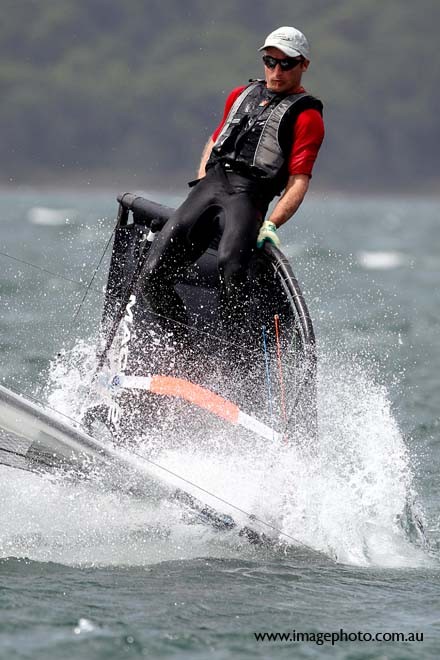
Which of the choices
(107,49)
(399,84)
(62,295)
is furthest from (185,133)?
(62,295)

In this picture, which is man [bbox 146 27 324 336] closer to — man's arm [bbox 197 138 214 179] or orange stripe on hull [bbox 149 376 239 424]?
man's arm [bbox 197 138 214 179]

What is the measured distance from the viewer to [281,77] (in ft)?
19.8

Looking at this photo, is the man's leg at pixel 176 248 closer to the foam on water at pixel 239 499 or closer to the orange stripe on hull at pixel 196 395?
the orange stripe on hull at pixel 196 395

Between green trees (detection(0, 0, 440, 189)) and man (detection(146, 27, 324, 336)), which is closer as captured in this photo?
man (detection(146, 27, 324, 336))

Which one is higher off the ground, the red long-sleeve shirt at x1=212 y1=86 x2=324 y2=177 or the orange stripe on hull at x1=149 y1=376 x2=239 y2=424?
the red long-sleeve shirt at x1=212 y1=86 x2=324 y2=177

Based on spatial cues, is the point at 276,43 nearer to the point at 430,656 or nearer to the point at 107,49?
the point at 430,656

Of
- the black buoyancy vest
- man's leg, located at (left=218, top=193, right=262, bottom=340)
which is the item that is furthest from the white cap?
man's leg, located at (left=218, top=193, right=262, bottom=340)

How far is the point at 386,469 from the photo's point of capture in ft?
21.4

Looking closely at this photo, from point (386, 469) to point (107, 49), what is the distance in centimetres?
16752

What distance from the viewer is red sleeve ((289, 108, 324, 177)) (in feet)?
19.5

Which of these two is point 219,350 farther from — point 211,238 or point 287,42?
point 287,42

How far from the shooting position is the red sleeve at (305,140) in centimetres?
596

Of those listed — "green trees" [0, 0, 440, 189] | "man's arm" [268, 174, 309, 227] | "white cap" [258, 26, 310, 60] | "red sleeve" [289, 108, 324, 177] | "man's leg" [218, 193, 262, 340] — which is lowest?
"man's leg" [218, 193, 262, 340]

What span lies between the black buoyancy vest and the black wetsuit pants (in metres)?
0.08
